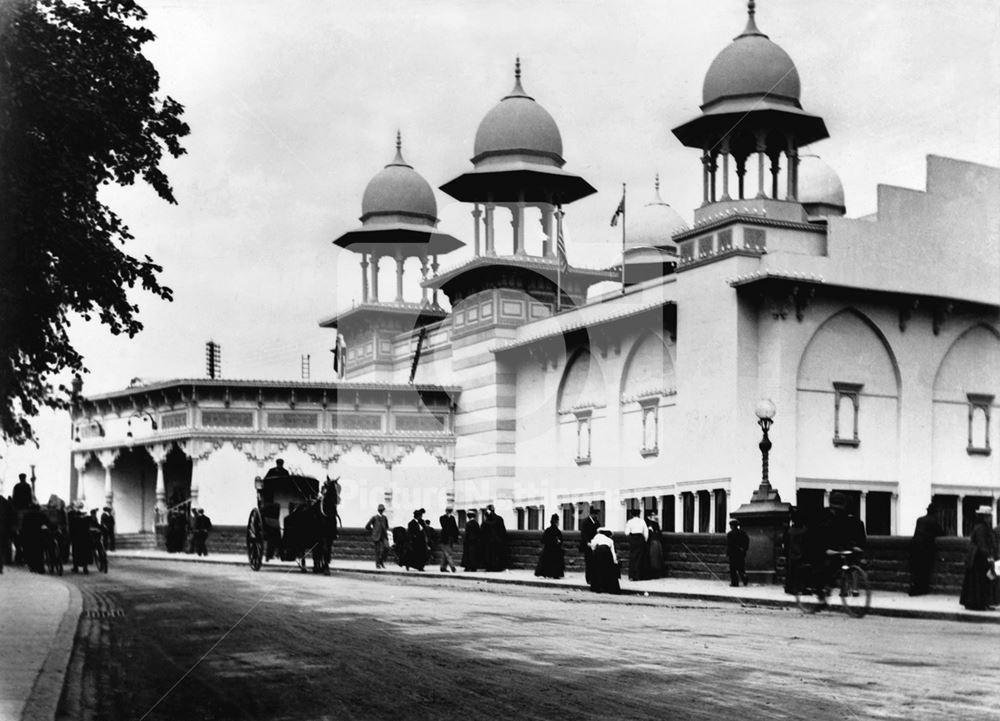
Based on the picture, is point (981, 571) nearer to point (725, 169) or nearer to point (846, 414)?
point (846, 414)

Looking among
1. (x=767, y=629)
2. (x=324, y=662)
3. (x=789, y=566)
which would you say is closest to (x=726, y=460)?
(x=789, y=566)

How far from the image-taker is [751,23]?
126ft

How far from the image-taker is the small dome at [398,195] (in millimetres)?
57812

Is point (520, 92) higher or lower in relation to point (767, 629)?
higher

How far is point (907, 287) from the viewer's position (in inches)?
1438

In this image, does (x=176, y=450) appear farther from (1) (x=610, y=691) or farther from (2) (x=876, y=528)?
(1) (x=610, y=691)

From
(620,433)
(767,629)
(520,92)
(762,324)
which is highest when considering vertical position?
(520,92)

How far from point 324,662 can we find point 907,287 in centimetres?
2683

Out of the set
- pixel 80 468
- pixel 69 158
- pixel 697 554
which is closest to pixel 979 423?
pixel 697 554

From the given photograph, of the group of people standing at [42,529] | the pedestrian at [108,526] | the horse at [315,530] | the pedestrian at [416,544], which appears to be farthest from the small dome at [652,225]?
the group of people standing at [42,529]

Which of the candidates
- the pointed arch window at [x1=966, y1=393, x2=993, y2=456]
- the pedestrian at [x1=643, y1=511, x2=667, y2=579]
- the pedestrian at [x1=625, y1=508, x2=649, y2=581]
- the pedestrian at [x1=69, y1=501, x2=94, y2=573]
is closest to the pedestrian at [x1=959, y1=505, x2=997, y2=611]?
the pedestrian at [x1=625, y1=508, x2=649, y2=581]

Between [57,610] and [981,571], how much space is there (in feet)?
41.4

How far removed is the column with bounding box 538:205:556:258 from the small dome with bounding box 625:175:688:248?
4.46m

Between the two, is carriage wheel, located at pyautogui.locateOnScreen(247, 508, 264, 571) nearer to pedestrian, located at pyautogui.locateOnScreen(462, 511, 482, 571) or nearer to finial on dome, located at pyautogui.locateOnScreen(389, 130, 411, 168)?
pedestrian, located at pyautogui.locateOnScreen(462, 511, 482, 571)
